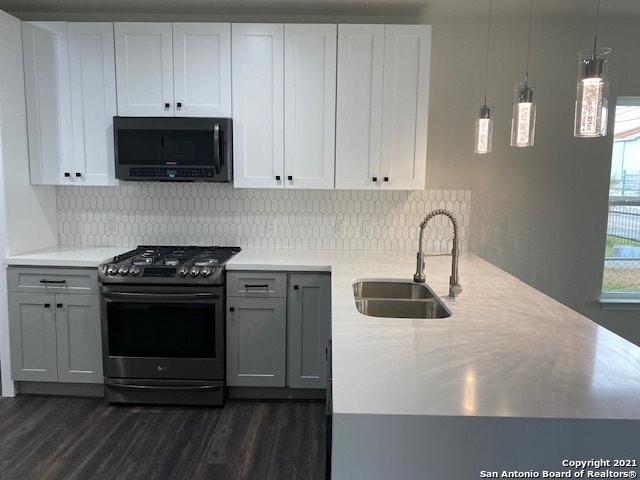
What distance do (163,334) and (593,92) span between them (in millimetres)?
2657

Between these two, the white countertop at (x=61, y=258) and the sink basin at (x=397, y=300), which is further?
the white countertop at (x=61, y=258)

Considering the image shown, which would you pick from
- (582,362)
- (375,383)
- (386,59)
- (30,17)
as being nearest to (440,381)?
(375,383)

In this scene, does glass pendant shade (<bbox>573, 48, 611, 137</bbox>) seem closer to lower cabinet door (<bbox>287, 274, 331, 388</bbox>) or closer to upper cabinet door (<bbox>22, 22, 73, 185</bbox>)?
lower cabinet door (<bbox>287, 274, 331, 388</bbox>)

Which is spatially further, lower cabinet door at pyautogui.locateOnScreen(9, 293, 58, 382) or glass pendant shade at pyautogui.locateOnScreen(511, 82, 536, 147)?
lower cabinet door at pyautogui.locateOnScreen(9, 293, 58, 382)

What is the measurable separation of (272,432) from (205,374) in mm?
603

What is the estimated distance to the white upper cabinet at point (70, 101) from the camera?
311cm

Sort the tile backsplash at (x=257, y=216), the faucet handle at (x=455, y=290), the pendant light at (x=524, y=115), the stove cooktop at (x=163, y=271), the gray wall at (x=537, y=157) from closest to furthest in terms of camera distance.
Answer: the pendant light at (x=524, y=115) < the faucet handle at (x=455, y=290) < the stove cooktop at (x=163, y=271) < the gray wall at (x=537, y=157) < the tile backsplash at (x=257, y=216)

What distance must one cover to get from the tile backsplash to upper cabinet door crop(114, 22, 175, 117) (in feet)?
2.07

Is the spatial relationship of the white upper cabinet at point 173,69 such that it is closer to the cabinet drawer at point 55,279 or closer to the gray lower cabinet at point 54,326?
the cabinet drawer at point 55,279

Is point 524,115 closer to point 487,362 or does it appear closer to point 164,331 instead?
point 487,362

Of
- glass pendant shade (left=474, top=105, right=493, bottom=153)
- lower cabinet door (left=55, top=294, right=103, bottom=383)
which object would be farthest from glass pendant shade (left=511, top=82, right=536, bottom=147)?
lower cabinet door (left=55, top=294, right=103, bottom=383)

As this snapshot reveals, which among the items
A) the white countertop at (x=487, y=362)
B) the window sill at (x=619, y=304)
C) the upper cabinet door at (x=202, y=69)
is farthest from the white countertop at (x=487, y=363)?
Answer: the window sill at (x=619, y=304)

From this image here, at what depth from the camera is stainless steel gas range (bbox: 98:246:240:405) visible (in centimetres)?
287

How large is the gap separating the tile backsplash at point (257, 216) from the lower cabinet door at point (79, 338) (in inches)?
27.2
